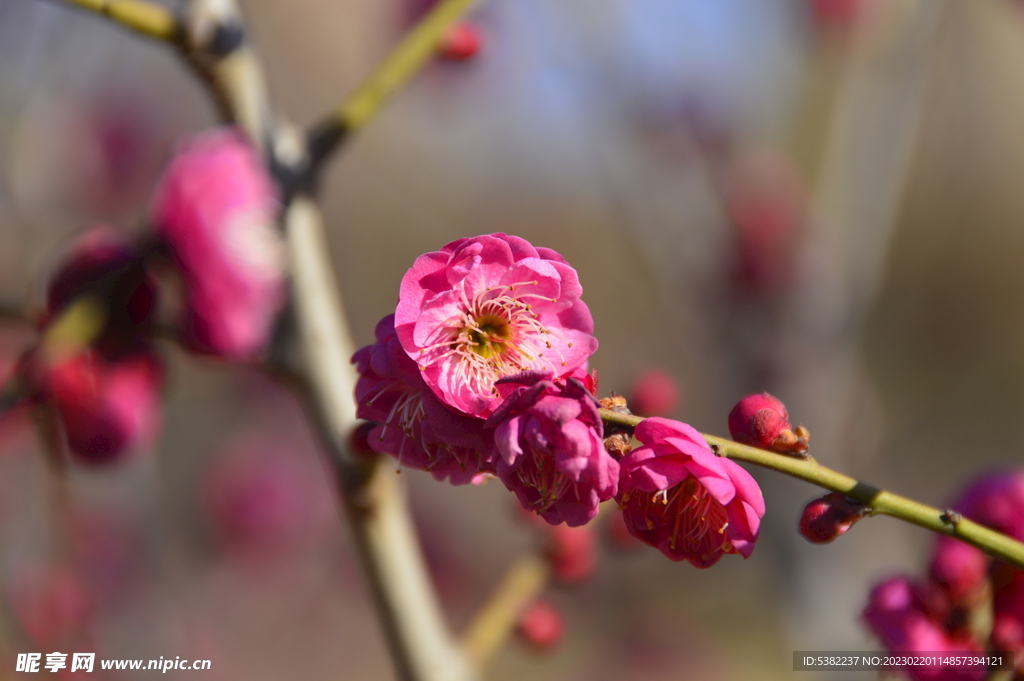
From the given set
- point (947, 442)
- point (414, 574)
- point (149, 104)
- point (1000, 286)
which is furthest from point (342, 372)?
point (1000, 286)

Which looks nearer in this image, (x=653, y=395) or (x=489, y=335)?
(x=489, y=335)

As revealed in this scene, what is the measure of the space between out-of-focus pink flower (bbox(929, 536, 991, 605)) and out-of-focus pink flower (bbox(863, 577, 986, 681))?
0.04 metres

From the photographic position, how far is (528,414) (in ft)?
1.71

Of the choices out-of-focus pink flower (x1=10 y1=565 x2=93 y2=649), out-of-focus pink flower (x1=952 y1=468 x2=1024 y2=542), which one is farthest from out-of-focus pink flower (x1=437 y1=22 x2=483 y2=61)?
out-of-focus pink flower (x1=10 y1=565 x2=93 y2=649)

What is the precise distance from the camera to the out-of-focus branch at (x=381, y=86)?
99 centimetres

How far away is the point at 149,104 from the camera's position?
3.47m

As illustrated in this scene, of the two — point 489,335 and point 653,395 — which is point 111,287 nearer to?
point 489,335

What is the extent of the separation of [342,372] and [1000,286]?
7.55m

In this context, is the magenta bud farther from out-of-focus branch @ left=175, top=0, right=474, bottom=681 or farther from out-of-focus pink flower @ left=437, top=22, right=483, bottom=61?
out-of-focus pink flower @ left=437, top=22, right=483, bottom=61

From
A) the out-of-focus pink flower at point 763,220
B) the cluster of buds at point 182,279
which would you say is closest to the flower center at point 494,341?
the cluster of buds at point 182,279

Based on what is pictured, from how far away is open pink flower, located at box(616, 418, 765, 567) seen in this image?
539mm

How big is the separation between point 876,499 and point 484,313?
1.18 ft

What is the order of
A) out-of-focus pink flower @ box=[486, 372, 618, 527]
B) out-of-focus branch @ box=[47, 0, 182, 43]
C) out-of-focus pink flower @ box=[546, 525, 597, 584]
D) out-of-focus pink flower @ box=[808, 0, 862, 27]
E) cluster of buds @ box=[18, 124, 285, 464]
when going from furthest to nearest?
out-of-focus pink flower @ box=[808, 0, 862, 27] < out-of-focus pink flower @ box=[546, 525, 597, 584] < cluster of buds @ box=[18, 124, 285, 464] < out-of-focus branch @ box=[47, 0, 182, 43] < out-of-focus pink flower @ box=[486, 372, 618, 527]

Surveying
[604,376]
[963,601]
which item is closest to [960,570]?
[963,601]
